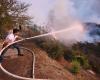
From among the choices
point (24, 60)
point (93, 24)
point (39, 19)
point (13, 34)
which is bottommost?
point (24, 60)

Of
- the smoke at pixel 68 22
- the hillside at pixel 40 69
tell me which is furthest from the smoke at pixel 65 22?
the hillside at pixel 40 69

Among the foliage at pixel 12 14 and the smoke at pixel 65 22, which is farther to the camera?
the foliage at pixel 12 14

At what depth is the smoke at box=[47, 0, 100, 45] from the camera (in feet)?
73.6

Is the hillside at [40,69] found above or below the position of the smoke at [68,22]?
below

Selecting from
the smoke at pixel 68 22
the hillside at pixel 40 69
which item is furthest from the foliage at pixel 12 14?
the hillside at pixel 40 69

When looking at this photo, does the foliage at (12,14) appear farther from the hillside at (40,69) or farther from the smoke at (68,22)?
the hillside at (40,69)

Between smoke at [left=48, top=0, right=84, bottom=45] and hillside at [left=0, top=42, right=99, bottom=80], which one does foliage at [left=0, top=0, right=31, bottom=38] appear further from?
hillside at [left=0, top=42, right=99, bottom=80]

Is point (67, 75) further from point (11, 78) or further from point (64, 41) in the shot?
point (64, 41)

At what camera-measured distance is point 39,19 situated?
29062mm

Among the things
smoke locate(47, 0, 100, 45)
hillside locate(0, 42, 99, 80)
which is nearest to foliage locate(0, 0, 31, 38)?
smoke locate(47, 0, 100, 45)

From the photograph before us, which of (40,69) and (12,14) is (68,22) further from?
(40,69)

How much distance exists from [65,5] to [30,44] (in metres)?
8.17

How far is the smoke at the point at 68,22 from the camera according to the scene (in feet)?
73.6

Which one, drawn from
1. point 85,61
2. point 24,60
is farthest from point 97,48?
point 24,60
